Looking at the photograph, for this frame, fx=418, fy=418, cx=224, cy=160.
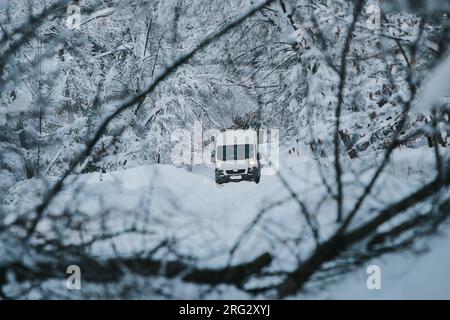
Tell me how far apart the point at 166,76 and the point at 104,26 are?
2.22ft

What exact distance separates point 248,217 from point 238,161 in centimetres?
111

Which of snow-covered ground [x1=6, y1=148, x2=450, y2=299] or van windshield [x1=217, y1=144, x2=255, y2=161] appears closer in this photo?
snow-covered ground [x1=6, y1=148, x2=450, y2=299]

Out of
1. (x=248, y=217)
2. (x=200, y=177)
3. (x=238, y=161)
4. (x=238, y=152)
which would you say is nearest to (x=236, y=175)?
(x=238, y=161)

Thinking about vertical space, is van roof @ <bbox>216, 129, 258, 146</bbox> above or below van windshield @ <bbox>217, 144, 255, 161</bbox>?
above

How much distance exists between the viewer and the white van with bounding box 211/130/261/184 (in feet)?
10.2

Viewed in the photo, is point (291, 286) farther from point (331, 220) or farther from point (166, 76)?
point (166, 76)

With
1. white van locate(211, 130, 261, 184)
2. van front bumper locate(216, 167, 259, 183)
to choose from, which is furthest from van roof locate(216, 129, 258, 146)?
van front bumper locate(216, 167, 259, 183)

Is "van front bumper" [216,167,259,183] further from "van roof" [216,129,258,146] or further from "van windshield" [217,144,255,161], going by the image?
"van roof" [216,129,258,146]

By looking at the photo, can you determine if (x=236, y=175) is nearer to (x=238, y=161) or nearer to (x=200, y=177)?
(x=238, y=161)

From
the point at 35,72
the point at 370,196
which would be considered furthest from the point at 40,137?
the point at 370,196

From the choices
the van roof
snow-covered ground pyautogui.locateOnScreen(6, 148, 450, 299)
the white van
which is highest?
the van roof

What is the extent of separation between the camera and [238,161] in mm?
3539

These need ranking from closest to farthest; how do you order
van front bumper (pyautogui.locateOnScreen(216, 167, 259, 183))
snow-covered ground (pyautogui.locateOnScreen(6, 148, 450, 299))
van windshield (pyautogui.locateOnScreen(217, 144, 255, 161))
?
snow-covered ground (pyautogui.locateOnScreen(6, 148, 450, 299)) → van front bumper (pyautogui.locateOnScreen(216, 167, 259, 183)) → van windshield (pyautogui.locateOnScreen(217, 144, 255, 161))
